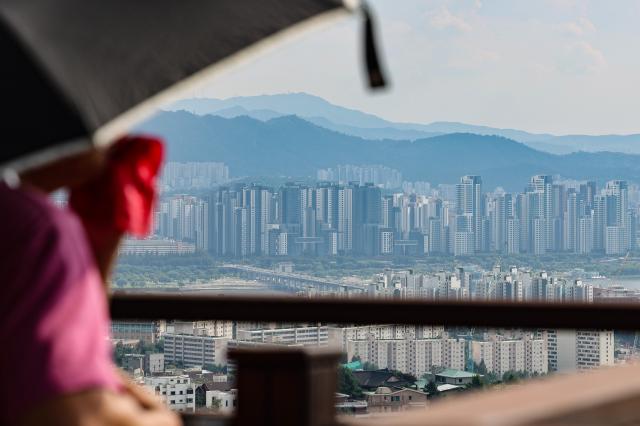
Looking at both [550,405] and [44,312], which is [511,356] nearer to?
[44,312]

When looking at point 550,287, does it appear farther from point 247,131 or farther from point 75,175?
point 75,175

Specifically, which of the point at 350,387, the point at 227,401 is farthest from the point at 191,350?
the point at 227,401

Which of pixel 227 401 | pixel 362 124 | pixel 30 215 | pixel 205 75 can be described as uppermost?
pixel 362 124

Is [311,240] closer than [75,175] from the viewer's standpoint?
No

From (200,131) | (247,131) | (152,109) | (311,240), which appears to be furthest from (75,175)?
(247,131)

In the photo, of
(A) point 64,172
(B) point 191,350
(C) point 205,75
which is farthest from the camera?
(B) point 191,350

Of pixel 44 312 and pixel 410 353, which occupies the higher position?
pixel 44 312

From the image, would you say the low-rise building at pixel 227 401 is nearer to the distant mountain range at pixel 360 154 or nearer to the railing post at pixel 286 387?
the railing post at pixel 286 387
